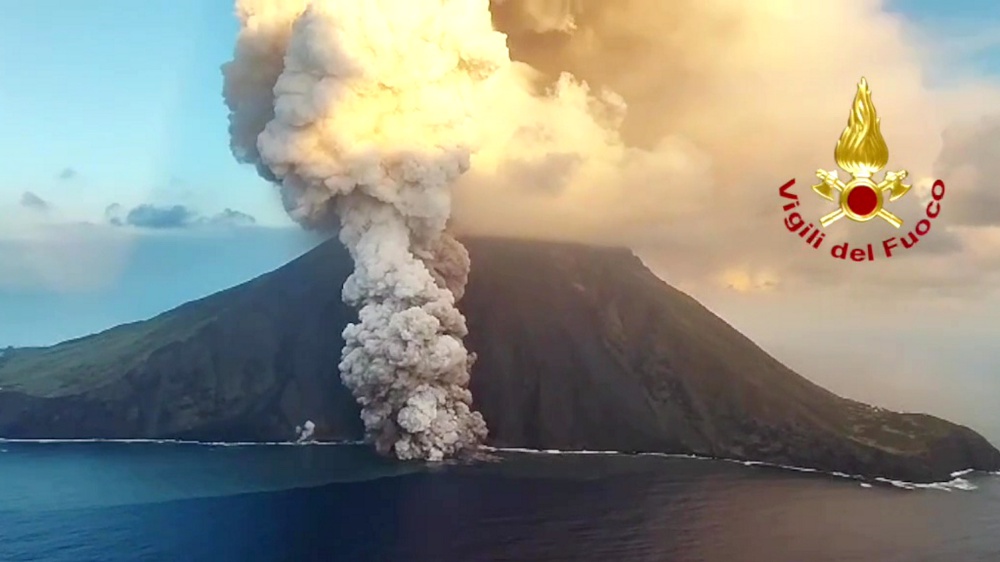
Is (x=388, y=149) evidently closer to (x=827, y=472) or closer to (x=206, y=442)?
(x=206, y=442)

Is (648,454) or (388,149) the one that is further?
(388,149)

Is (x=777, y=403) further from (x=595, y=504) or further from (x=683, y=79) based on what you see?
(x=683, y=79)

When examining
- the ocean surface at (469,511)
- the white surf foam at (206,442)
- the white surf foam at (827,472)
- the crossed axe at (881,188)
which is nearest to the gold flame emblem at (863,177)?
the crossed axe at (881,188)

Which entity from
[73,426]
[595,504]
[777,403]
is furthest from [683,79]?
[73,426]

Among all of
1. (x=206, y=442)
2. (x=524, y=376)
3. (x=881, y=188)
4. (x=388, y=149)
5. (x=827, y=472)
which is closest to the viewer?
(x=881, y=188)

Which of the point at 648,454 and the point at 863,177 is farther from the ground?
the point at 863,177

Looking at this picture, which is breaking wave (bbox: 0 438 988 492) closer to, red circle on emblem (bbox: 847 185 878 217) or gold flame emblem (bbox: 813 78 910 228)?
gold flame emblem (bbox: 813 78 910 228)

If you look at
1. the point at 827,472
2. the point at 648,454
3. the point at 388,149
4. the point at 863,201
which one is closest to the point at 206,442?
the point at 388,149
